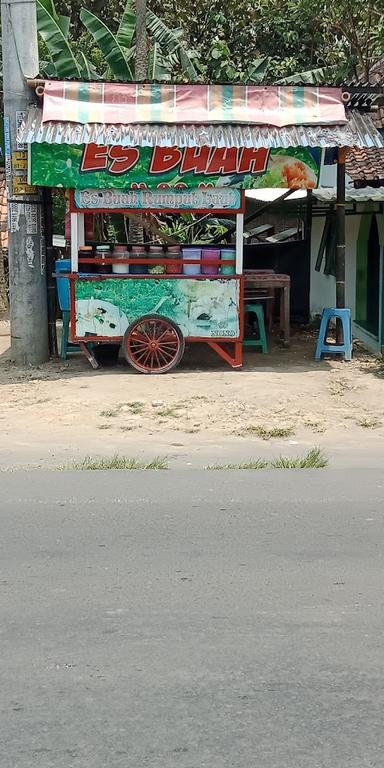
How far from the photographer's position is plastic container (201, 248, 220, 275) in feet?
35.0

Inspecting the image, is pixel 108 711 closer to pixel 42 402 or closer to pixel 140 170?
pixel 42 402

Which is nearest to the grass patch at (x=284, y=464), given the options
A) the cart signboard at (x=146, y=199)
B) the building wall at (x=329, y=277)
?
the cart signboard at (x=146, y=199)

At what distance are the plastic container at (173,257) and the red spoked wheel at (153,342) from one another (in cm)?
57

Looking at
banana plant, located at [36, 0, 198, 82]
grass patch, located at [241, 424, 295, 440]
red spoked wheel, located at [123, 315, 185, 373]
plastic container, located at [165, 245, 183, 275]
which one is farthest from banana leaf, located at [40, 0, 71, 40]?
grass patch, located at [241, 424, 295, 440]

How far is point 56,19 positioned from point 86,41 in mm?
6443

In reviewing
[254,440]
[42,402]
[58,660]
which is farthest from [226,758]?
[42,402]

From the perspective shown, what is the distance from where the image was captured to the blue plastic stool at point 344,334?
1141 centimetres

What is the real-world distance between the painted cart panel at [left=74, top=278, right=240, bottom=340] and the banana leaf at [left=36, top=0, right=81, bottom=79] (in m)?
6.33

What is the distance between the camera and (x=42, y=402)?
9.52m

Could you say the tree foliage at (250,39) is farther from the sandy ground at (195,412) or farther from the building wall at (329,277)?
the sandy ground at (195,412)

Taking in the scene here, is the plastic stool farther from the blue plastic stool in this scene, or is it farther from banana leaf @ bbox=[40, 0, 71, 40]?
banana leaf @ bbox=[40, 0, 71, 40]

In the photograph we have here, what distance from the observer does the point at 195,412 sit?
29.4 feet

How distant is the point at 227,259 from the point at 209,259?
8.6 inches

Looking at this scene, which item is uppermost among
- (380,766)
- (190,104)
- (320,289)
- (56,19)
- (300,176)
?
(56,19)
